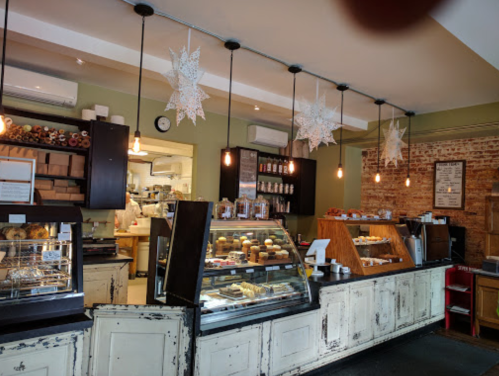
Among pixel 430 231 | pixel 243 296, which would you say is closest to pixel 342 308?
pixel 243 296

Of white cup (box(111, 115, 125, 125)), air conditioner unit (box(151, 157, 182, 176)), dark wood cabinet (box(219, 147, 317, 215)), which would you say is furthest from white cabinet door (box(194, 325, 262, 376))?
air conditioner unit (box(151, 157, 182, 176))

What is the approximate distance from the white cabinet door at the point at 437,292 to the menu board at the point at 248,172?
322cm

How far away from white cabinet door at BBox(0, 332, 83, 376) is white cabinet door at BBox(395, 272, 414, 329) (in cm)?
385

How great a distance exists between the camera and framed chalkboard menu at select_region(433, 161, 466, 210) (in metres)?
6.18

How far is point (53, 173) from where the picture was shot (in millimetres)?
4883

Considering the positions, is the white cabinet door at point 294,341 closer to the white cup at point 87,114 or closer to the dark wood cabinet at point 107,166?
the dark wood cabinet at point 107,166

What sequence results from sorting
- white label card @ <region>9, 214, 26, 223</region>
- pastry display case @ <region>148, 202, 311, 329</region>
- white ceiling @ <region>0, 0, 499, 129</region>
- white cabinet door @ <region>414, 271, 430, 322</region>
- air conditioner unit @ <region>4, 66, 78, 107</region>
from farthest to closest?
white cabinet door @ <region>414, 271, 430, 322</region> → air conditioner unit @ <region>4, 66, 78, 107</region> → white ceiling @ <region>0, 0, 499, 129</region> → pastry display case @ <region>148, 202, 311, 329</region> → white label card @ <region>9, 214, 26, 223</region>

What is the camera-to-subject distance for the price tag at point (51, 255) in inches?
86.1

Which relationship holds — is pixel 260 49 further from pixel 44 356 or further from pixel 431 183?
pixel 431 183

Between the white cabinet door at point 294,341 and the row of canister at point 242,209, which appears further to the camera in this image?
the row of canister at point 242,209

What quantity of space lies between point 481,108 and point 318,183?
3.32 metres

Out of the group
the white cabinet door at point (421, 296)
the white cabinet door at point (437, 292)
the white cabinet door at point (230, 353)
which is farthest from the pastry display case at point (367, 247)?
the white cabinet door at point (230, 353)

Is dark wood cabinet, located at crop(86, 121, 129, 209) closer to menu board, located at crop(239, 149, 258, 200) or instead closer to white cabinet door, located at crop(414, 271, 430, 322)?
menu board, located at crop(239, 149, 258, 200)

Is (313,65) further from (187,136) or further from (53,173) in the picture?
(53,173)
